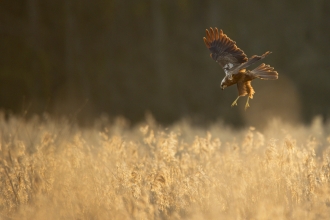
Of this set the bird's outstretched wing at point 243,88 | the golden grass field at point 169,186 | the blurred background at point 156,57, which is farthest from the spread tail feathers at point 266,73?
the blurred background at point 156,57

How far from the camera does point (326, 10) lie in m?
14.4

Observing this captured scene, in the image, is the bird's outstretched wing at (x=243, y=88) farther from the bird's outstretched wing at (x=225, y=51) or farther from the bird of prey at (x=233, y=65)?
the bird's outstretched wing at (x=225, y=51)

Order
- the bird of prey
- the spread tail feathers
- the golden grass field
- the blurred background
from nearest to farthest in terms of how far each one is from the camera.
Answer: the golden grass field, the spread tail feathers, the bird of prey, the blurred background

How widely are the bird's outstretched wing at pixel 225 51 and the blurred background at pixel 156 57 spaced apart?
7.22 metres

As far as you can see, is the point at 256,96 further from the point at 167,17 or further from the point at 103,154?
the point at 103,154

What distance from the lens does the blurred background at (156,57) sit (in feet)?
43.4

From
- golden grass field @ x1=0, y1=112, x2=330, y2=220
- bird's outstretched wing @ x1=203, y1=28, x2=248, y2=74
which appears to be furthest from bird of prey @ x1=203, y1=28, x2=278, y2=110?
golden grass field @ x1=0, y1=112, x2=330, y2=220

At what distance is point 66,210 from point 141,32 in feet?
33.2

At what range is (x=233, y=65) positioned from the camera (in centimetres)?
571

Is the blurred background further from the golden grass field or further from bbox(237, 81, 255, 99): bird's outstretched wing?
the golden grass field

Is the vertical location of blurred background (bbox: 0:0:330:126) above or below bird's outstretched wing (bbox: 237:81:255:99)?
above

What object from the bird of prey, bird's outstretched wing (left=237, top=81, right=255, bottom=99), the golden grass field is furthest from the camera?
bird's outstretched wing (left=237, top=81, right=255, bottom=99)

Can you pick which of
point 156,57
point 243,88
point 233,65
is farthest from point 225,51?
point 156,57

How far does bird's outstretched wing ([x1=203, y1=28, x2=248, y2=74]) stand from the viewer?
5.75 metres
